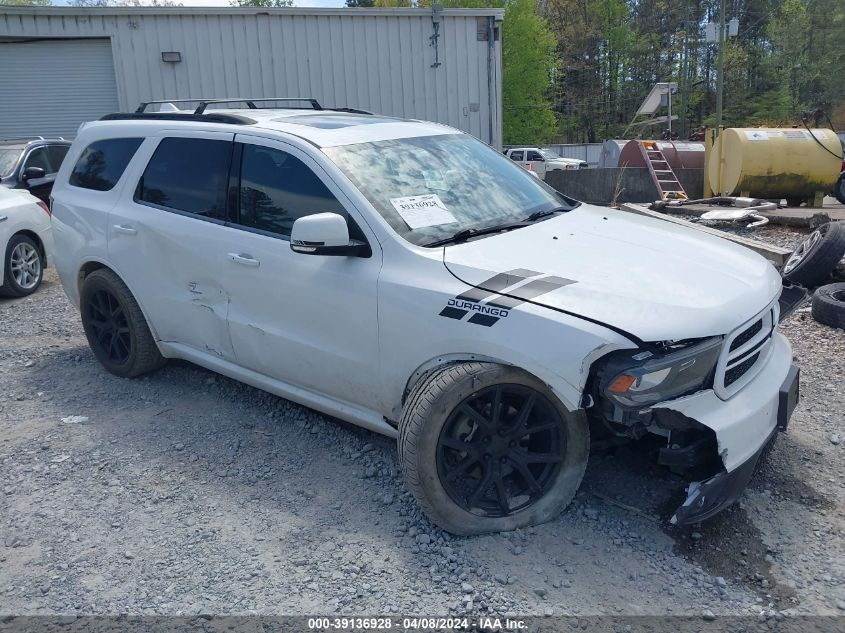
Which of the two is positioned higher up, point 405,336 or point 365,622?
point 405,336

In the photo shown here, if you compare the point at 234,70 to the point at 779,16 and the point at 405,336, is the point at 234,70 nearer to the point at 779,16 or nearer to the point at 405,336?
the point at 405,336

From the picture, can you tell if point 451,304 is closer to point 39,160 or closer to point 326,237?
point 326,237

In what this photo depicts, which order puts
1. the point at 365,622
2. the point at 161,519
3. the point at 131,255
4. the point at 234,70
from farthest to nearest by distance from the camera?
the point at 234,70, the point at 131,255, the point at 161,519, the point at 365,622

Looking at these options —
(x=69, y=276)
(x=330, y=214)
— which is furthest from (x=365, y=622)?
(x=69, y=276)

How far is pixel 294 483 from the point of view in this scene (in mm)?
3758

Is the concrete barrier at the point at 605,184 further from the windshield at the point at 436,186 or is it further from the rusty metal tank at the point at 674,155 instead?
the windshield at the point at 436,186

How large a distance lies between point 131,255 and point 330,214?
6.47ft

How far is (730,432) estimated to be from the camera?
2.87m

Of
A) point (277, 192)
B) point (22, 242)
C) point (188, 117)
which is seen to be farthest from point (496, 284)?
point (22, 242)

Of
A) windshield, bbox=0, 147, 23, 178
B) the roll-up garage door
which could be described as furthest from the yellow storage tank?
the roll-up garage door

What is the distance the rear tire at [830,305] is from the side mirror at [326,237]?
426cm

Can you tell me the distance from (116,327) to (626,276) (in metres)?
3.57

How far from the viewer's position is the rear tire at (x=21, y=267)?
810 cm

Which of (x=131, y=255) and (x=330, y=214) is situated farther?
(x=131, y=255)
